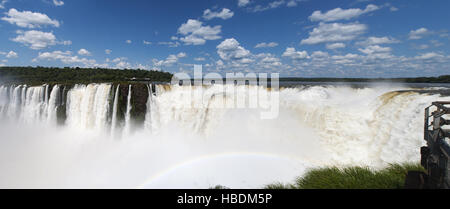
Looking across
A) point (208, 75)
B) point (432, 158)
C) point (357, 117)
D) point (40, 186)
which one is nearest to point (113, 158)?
point (40, 186)

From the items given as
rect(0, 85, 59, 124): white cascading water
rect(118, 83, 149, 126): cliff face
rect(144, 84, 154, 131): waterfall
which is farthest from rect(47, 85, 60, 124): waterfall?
rect(144, 84, 154, 131): waterfall

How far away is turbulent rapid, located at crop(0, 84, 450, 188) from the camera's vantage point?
778 centimetres

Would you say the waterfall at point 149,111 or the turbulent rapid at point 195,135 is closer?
the turbulent rapid at point 195,135

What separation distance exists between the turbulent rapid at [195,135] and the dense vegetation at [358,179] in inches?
47.7

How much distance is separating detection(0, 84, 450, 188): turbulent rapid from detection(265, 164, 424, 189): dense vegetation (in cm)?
121

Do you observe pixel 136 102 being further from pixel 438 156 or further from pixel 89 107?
pixel 438 156

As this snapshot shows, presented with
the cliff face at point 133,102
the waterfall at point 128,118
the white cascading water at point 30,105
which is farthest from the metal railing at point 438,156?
the white cascading water at point 30,105

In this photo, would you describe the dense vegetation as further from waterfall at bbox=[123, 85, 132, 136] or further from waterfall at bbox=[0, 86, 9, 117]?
waterfall at bbox=[0, 86, 9, 117]

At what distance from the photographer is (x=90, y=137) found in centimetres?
1616

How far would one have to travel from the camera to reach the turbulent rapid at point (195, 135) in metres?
7.78

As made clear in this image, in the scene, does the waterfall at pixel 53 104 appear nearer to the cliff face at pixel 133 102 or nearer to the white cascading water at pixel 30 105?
the white cascading water at pixel 30 105

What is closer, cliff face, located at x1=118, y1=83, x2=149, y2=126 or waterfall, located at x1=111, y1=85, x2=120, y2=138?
waterfall, located at x1=111, y1=85, x2=120, y2=138
